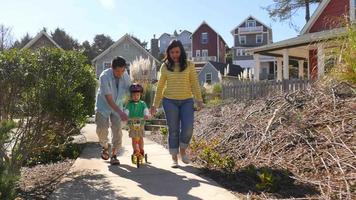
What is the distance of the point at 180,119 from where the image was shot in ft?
22.5

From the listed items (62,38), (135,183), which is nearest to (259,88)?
(135,183)

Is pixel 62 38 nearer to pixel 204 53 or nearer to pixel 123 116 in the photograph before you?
pixel 204 53

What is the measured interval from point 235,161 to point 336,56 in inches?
86.1

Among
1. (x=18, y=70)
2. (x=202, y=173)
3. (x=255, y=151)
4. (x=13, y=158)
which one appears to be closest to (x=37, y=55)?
(x=18, y=70)

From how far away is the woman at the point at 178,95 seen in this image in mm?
6770

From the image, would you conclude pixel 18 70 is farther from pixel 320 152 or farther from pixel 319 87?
pixel 319 87

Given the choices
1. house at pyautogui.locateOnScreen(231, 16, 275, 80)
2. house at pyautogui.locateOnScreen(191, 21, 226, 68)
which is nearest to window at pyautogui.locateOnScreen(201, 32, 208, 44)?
house at pyautogui.locateOnScreen(191, 21, 226, 68)

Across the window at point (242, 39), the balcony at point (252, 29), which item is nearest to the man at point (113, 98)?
the balcony at point (252, 29)

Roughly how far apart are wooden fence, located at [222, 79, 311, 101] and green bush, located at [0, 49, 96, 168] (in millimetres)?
5539

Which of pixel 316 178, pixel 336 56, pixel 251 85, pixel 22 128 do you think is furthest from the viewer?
pixel 251 85

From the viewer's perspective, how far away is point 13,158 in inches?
221

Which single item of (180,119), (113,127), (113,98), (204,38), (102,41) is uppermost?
(102,41)

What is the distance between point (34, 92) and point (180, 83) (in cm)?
192

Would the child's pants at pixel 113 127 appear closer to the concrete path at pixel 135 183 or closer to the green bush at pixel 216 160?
the concrete path at pixel 135 183
